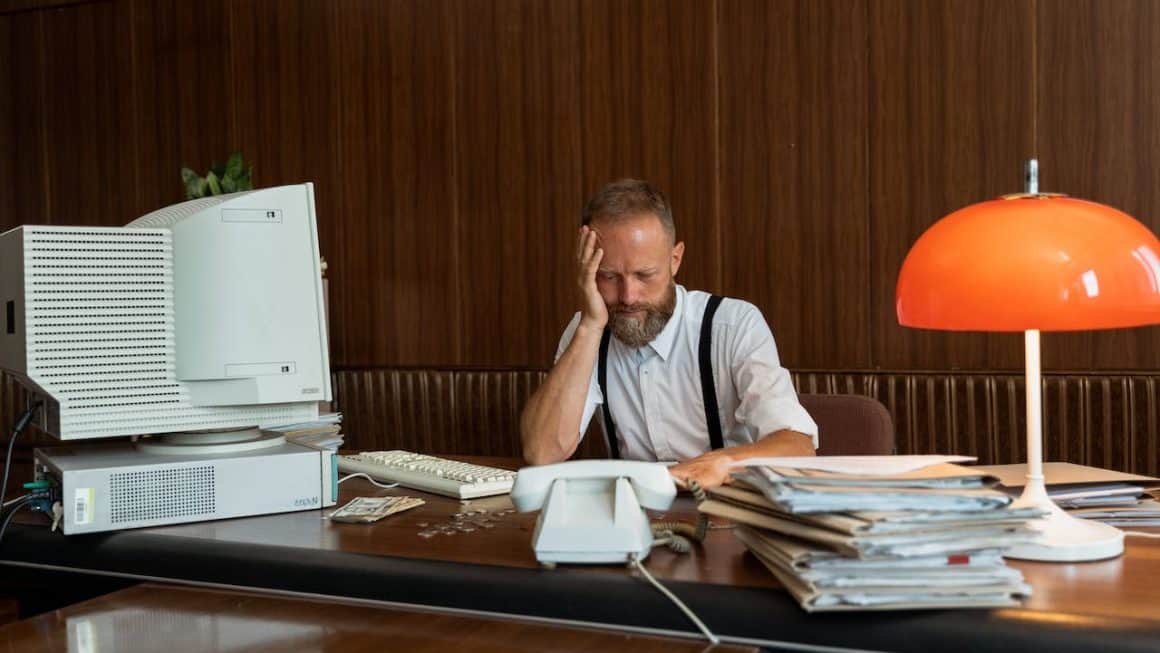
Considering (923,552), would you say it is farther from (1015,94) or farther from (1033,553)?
(1015,94)

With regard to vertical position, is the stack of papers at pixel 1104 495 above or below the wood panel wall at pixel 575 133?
below

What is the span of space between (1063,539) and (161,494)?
1534 millimetres

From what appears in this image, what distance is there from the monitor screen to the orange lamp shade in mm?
1209

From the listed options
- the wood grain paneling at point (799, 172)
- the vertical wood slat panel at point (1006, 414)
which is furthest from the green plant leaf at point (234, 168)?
the wood grain paneling at point (799, 172)

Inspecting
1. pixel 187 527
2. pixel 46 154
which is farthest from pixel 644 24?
pixel 46 154

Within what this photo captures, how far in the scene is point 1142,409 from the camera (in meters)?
3.62

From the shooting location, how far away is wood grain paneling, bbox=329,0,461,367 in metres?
4.85

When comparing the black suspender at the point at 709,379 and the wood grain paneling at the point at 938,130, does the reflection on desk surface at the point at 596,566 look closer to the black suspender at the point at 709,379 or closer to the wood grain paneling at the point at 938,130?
the black suspender at the point at 709,379

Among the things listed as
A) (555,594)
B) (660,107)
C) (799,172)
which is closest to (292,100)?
(660,107)

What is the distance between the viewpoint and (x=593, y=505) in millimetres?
1567

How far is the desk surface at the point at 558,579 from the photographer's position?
1254mm

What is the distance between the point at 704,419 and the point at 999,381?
5.01 ft

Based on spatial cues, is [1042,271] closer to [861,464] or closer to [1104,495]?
[861,464]

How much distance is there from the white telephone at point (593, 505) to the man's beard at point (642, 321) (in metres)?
1.19
